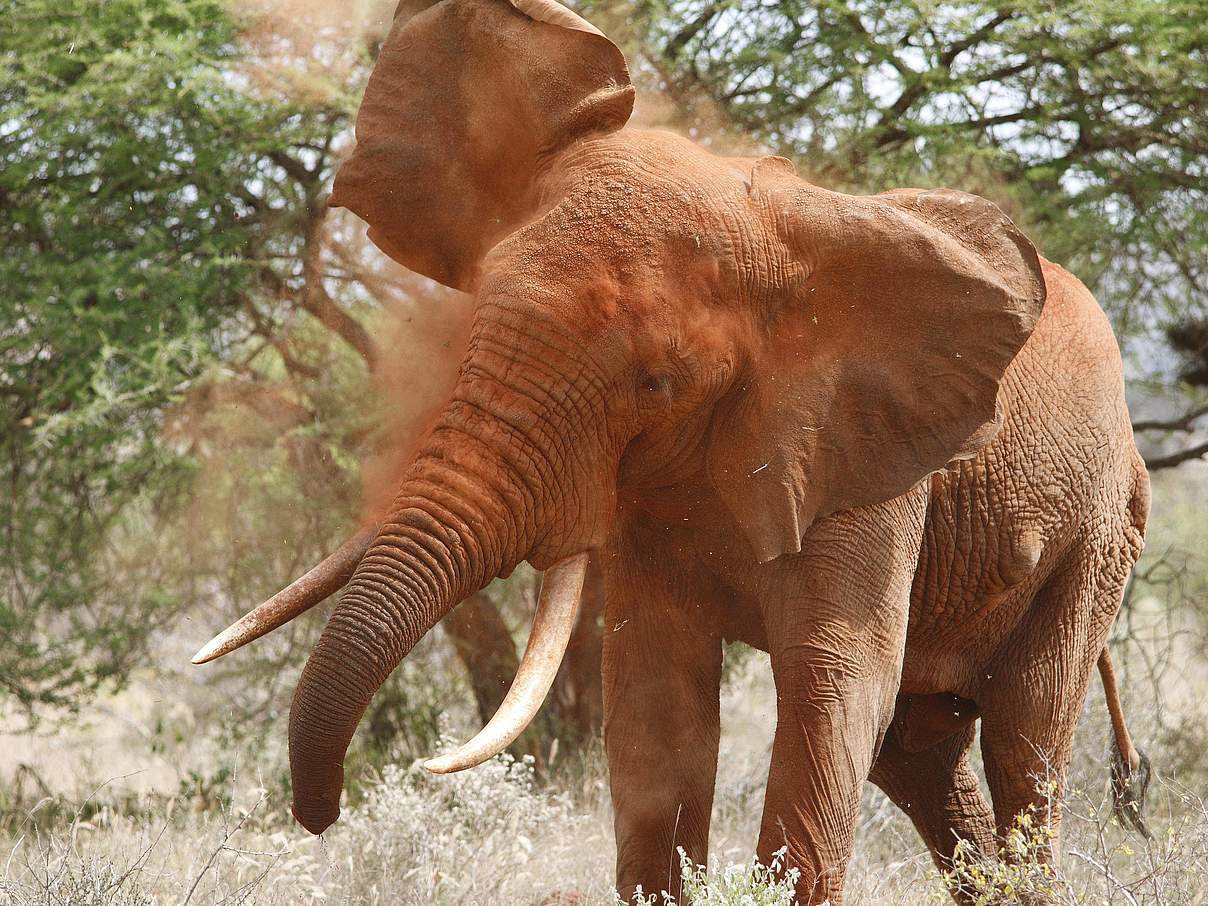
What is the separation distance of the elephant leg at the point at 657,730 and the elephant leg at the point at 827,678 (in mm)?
518

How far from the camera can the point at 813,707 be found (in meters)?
3.95

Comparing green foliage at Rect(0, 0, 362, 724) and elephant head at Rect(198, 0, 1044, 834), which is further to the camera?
green foliage at Rect(0, 0, 362, 724)

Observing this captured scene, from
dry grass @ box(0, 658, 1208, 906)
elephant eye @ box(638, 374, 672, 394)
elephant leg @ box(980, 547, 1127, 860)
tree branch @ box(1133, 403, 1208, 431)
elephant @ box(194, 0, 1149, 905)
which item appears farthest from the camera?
tree branch @ box(1133, 403, 1208, 431)

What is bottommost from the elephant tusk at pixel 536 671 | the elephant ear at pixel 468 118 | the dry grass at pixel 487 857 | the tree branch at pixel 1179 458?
the dry grass at pixel 487 857

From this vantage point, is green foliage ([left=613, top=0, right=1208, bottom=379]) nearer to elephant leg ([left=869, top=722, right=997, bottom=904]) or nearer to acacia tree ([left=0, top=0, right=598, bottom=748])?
acacia tree ([left=0, top=0, right=598, bottom=748])

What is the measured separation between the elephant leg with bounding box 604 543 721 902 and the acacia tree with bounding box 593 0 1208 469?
154 inches

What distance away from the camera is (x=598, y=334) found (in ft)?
11.6

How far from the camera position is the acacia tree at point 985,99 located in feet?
25.8

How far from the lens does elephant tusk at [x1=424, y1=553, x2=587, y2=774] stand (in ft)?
10.5

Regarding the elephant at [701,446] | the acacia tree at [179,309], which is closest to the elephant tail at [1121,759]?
the elephant at [701,446]

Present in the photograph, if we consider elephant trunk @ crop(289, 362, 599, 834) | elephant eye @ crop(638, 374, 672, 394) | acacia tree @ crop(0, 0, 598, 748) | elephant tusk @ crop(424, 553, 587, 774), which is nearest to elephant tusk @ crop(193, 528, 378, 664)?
elephant trunk @ crop(289, 362, 599, 834)

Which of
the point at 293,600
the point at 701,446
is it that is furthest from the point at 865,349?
the point at 293,600

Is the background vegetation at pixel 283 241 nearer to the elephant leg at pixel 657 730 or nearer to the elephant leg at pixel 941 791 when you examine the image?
the elephant leg at pixel 941 791

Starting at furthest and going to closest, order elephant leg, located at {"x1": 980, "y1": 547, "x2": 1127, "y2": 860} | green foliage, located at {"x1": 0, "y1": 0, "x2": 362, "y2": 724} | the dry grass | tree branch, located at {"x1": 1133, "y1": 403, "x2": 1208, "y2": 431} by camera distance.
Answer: tree branch, located at {"x1": 1133, "y1": 403, "x2": 1208, "y2": 431}, green foliage, located at {"x1": 0, "y1": 0, "x2": 362, "y2": 724}, elephant leg, located at {"x1": 980, "y1": 547, "x2": 1127, "y2": 860}, the dry grass
